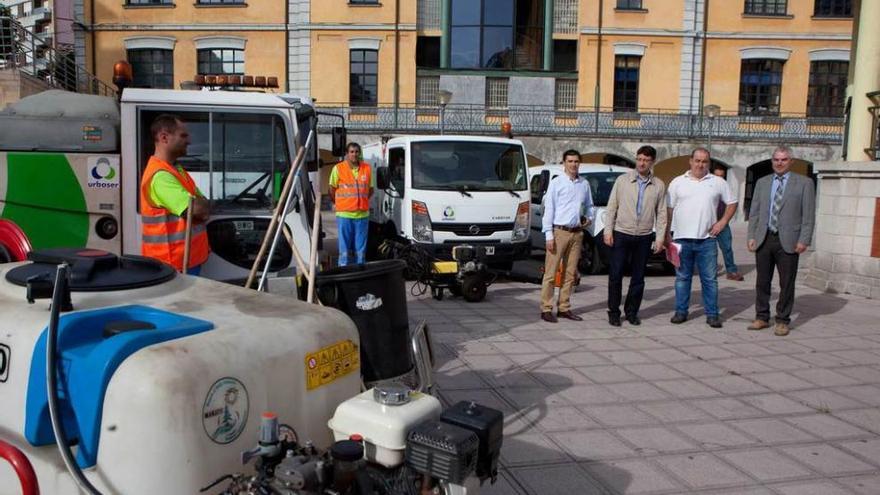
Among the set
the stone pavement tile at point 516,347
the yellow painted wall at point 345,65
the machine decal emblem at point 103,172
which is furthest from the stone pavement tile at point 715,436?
the yellow painted wall at point 345,65

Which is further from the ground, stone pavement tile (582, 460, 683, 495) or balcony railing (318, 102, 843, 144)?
balcony railing (318, 102, 843, 144)

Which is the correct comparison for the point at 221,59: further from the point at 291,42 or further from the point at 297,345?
the point at 297,345

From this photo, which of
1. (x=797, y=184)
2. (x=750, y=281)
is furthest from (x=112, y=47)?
(x=797, y=184)

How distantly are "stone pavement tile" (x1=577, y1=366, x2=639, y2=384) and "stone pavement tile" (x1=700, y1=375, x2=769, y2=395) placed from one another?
628 mm

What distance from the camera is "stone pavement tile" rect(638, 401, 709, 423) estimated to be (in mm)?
5066

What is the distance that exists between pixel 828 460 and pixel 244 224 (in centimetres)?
497

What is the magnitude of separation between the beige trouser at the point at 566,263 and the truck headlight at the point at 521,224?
2.69 meters

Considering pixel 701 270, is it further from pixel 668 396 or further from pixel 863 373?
pixel 668 396

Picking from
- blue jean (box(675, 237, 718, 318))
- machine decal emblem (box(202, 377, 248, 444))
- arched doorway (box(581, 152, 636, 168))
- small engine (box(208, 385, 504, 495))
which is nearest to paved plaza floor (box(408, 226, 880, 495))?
blue jean (box(675, 237, 718, 318))

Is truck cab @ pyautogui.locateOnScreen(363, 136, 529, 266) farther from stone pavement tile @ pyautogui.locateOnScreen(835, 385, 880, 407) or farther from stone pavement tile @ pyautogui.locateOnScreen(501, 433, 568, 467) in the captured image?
stone pavement tile @ pyautogui.locateOnScreen(501, 433, 568, 467)

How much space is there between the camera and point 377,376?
3.97 meters

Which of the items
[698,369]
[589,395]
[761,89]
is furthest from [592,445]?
[761,89]

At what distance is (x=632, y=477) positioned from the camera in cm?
408

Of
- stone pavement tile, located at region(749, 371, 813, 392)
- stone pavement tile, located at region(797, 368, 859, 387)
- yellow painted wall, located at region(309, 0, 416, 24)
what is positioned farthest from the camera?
yellow painted wall, located at region(309, 0, 416, 24)
